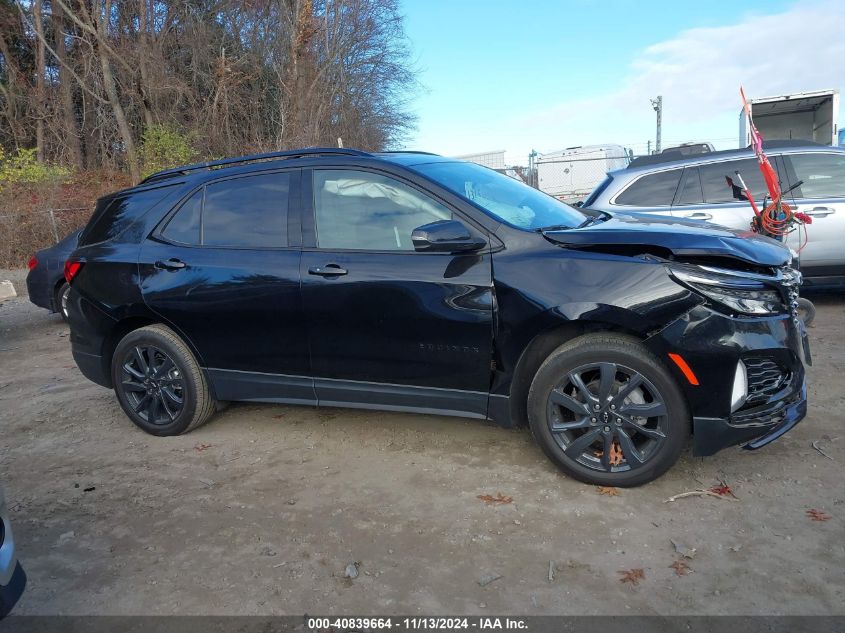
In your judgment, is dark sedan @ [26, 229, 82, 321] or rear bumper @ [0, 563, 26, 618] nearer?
rear bumper @ [0, 563, 26, 618]

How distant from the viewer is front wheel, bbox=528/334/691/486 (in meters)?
3.24

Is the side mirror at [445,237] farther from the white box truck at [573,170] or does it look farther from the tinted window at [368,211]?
the white box truck at [573,170]

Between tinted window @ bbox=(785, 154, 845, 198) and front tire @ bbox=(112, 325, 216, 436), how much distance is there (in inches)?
249

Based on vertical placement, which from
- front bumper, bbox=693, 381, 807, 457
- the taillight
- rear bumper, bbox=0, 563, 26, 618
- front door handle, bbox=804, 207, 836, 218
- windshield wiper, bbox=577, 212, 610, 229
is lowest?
rear bumper, bbox=0, 563, 26, 618

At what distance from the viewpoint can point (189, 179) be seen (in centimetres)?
451

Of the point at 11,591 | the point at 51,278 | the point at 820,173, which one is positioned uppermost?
the point at 820,173

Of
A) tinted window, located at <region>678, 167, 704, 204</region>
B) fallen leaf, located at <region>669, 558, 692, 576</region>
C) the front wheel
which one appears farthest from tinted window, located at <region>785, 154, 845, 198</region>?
fallen leaf, located at <region>669, 558, 692, 576</region>

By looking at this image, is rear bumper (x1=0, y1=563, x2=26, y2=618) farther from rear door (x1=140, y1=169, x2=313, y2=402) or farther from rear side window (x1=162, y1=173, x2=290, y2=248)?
rear side window (x1=162, y1=173, x2=290, y2=248)

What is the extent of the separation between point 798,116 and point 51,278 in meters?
16.1

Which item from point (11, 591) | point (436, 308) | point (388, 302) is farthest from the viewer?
point (388, 302)

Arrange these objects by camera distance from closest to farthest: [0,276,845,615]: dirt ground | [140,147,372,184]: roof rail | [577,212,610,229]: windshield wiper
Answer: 1. [0,276,845,615]: dirt ground
2. [577,212,610,229]: windshield wiper
3. [140,147,372,184]: roof rail

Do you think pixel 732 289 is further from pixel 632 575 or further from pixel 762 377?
pixel 632 575

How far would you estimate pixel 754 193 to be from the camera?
6941 millimetres

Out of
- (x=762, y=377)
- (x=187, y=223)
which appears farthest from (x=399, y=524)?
(x=187, y=223)
